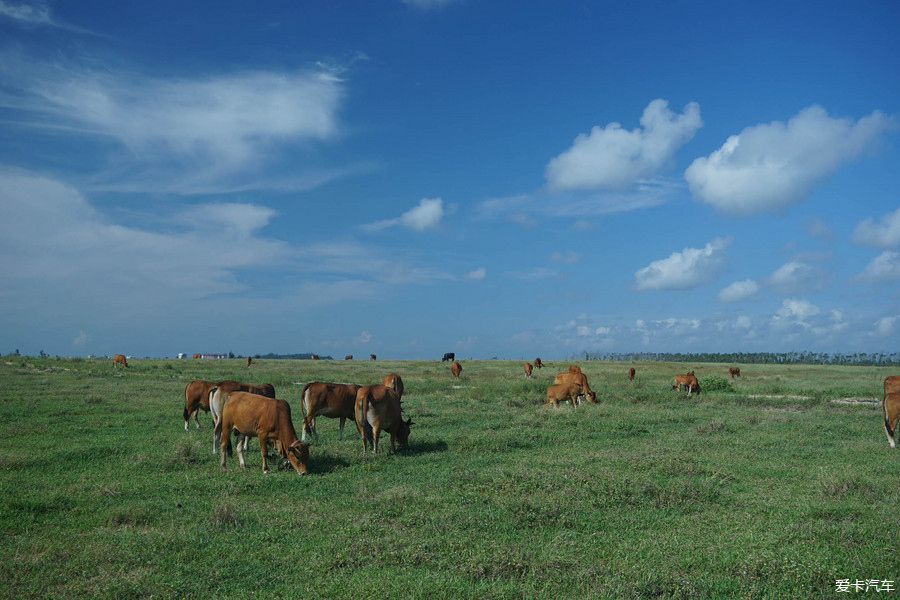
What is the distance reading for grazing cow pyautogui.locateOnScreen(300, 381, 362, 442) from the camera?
1560 centimetres

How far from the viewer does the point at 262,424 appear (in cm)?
1242

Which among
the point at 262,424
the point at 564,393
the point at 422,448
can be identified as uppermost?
the point at 262,424

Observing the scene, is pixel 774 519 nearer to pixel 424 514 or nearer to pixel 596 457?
pixel 596 457

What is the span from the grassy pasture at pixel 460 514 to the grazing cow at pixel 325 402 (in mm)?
808

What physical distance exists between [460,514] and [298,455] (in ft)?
14.4

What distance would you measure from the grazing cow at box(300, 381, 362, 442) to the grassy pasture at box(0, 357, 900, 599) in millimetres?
808

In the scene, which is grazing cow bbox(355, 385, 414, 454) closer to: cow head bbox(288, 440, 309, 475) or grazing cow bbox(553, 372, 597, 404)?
cow head bbox(288, 440, 309, 475)

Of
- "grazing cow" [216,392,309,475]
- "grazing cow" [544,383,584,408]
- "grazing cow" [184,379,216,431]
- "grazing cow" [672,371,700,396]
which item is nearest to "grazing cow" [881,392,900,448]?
"grazing cow" [544,383,584,408]

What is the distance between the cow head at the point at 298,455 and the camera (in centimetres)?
1183

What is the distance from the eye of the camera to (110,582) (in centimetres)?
651

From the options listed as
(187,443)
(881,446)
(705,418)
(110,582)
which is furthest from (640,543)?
(705,418)

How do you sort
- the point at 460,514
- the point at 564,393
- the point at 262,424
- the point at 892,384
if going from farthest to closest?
the point at 564,393
the point at 892,384
the point at 262,424
the point at 460,514

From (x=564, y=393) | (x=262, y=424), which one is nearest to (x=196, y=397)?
(x=262, y=424)

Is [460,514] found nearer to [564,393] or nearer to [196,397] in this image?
[196,397]
